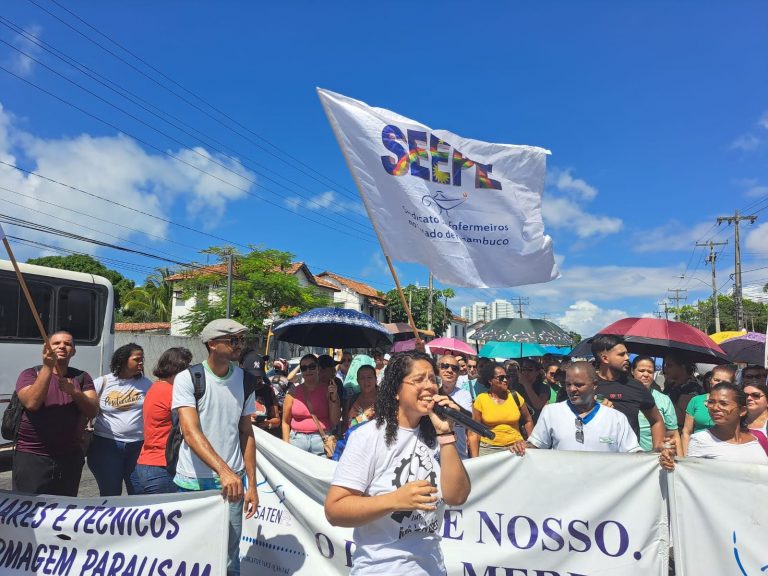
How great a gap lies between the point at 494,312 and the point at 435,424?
116902 millimetres

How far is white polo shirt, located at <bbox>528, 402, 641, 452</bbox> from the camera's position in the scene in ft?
14.0

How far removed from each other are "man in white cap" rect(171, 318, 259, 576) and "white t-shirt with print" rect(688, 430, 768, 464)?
2.97m

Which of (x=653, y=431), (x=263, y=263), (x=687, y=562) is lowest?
(x=687, y=562)

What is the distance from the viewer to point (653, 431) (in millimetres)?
4992

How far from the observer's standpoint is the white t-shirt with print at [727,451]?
4.04m

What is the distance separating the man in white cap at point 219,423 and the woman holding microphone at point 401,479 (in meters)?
1.41

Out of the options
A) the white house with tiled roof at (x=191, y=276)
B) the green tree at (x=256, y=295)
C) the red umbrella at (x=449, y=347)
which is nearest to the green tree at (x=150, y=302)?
the white house with tiled roof at (x=191, y=276)

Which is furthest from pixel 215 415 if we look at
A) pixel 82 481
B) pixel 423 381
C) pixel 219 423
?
pixel 82 481

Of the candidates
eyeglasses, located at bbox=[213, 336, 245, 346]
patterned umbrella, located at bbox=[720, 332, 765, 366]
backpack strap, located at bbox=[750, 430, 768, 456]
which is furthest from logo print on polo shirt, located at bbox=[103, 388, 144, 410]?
patterned umbrella, located at bbox=[720, 332, 765, 366]

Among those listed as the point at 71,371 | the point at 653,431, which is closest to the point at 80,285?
the point at 71,371

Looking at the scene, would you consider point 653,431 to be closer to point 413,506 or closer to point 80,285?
point 413,506

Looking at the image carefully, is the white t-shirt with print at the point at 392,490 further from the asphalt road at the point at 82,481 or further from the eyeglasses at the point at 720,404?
the asphalt road at the point at 82,481

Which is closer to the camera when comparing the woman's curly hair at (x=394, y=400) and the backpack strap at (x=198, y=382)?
the woman's curly hair at (x=394, y=400)

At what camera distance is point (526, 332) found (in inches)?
437
